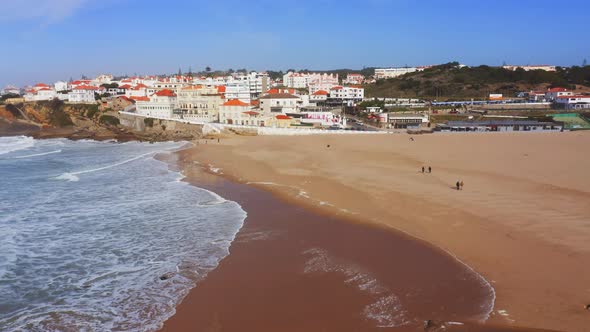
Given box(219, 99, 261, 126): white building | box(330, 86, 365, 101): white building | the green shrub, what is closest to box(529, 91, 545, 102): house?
box(330, 86, 365, 101): white building

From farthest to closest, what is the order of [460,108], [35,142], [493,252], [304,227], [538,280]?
[460,108], [35,142], [304,227], [493,252], [538,280]

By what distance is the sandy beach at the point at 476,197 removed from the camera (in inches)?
342

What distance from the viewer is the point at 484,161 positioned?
23.9 meters

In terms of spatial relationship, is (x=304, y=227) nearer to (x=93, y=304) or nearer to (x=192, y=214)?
(x=192, y=214)

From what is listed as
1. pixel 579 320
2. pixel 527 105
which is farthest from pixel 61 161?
pixel 527 105

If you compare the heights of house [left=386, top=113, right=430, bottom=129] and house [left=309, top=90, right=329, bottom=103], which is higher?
house [left=309, top=90, right=329, bottom=103]

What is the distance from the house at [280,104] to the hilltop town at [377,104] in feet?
0.36

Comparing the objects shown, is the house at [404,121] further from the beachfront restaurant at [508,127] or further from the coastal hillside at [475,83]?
the coastal hillside at [475,83]

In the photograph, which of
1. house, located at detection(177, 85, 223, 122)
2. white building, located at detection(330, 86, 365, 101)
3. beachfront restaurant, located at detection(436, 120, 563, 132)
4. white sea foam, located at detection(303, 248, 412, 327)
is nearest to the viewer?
white sea foam, located at detection(303, 248, 412, 327)

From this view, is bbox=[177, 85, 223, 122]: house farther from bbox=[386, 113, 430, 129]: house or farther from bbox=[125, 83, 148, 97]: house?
bbox=[386, 113, 430, 129]: house

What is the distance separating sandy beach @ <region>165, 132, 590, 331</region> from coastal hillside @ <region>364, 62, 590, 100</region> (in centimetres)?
4095

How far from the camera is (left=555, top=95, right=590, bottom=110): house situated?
178 ft

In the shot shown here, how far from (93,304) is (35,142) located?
42.3m

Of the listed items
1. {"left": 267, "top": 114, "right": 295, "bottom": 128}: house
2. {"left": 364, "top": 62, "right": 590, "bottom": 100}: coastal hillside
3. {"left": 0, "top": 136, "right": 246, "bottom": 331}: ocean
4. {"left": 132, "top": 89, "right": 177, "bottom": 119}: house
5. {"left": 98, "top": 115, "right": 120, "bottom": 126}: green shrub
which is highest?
{"left": 364, "top": 62, "right": 590, "bottom": 100}: coastal hillside
